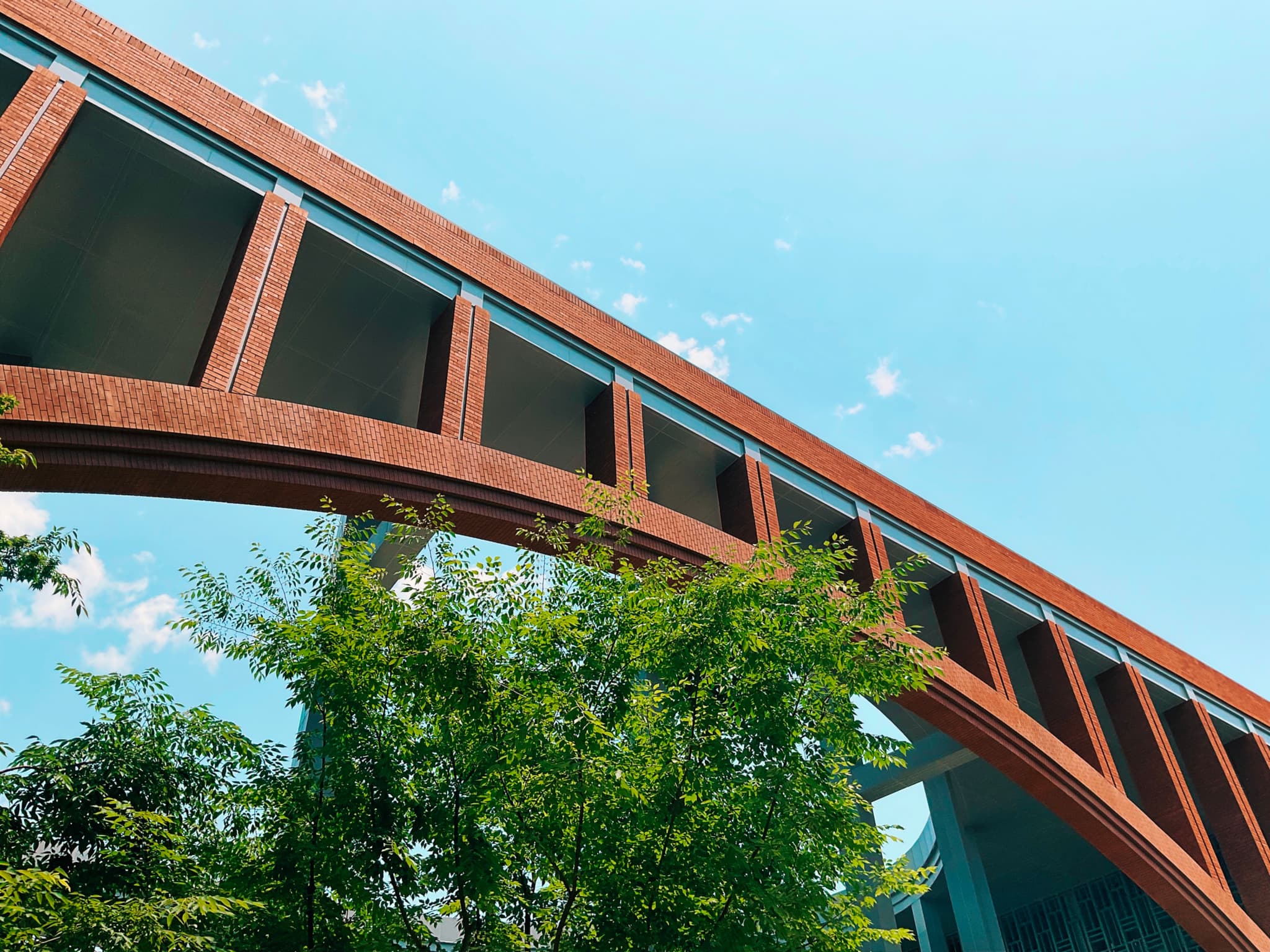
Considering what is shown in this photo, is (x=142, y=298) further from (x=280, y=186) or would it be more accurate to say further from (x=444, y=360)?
(x=444, y=360)

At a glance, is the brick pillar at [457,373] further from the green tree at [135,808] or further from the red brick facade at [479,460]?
the green tree at [135,808]

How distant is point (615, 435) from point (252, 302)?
5315 millimetres

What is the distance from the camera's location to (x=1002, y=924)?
3422 cm

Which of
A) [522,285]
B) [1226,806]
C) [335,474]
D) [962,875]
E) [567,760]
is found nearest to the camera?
[567,760]

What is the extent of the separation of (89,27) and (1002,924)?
120 ft

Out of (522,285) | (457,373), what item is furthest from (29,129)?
(522,285)

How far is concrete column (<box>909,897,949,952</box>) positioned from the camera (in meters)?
31.1

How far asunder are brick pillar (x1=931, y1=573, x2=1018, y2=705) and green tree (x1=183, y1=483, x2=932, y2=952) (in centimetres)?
898

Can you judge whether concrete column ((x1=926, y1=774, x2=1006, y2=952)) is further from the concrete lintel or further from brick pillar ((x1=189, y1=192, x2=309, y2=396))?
brick pillar ((x1=189, y1=192, x2=309, y2=396))

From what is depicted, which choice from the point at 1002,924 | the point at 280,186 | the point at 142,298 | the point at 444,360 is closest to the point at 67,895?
the point at 444,360

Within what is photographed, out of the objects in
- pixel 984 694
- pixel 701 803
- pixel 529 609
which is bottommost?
pixel 701 803

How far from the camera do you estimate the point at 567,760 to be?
7.00 m

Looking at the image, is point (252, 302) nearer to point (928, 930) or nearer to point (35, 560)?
point (35, 560)

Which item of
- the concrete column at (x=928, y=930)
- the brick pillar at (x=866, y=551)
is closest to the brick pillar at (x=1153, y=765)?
the brick pillar at (x=866, y=551)
